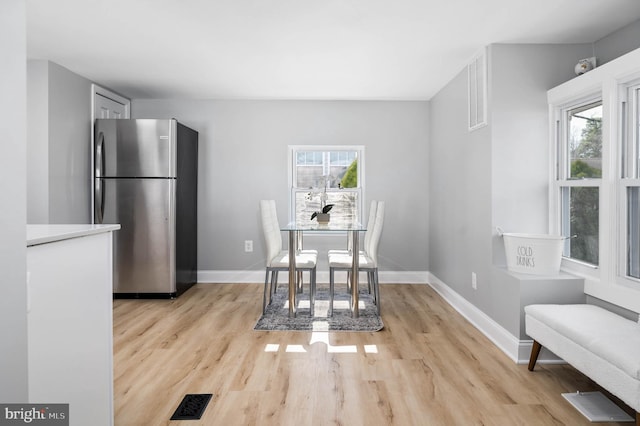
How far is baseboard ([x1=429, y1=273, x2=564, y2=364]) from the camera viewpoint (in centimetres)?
269

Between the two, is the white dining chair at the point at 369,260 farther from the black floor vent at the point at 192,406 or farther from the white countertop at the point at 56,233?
the white countertop at the point at 56,233

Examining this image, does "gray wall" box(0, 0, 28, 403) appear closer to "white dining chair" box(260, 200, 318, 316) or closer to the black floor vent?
the black floor vent

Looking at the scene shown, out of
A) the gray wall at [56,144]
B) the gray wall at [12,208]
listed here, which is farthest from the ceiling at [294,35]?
the gray wall at [12,208]

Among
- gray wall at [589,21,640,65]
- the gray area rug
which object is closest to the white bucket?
the gray area rug

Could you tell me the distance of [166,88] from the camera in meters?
4.59

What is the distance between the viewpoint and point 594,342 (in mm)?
1977

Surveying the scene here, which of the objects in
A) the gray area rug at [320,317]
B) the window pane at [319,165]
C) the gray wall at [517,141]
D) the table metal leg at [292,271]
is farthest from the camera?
the window pane at [319,165]

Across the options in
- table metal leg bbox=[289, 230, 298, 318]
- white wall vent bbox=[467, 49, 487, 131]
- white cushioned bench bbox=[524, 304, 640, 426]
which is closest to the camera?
white cushioned bench bbox=[524, 304, 640, 426]

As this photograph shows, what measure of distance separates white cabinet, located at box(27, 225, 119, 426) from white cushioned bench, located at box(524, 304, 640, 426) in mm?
2158

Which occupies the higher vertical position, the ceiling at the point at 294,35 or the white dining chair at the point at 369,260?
the ceiling at the point at 294,35

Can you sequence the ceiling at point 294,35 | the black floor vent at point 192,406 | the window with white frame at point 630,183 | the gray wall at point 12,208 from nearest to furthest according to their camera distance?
1. the gray wall at point 12,208
2. the black floor vent at point 192,406
3. the window with white frame at point 630,183
4. the ceiling at point 294,35

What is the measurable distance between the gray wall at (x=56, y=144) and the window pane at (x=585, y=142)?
4337 mm

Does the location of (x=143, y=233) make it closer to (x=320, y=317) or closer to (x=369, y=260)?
(x=320, y=317)

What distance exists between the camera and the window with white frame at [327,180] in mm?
5227
